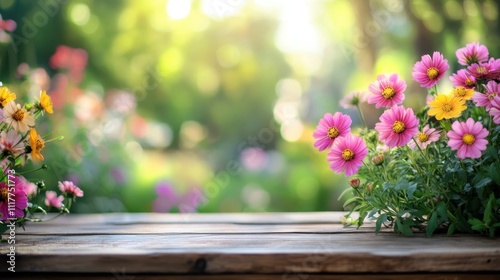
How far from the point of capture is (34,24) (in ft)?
10.4

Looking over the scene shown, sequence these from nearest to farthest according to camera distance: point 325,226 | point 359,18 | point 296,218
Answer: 1. point 325,226
2. point 296,218
3. point 359,18

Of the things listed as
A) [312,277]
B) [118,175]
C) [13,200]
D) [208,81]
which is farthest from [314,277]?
[208,81]

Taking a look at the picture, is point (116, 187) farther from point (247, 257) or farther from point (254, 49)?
point (247, 257)

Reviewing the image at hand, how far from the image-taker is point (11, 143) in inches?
39.5

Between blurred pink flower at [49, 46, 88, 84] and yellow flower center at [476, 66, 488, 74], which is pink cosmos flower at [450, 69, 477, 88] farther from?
blurred pink flower at [49, 46, 88, 84]

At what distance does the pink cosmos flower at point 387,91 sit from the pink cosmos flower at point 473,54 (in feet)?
0.54

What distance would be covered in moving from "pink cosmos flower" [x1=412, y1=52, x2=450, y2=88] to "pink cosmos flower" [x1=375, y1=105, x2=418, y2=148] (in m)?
0.09

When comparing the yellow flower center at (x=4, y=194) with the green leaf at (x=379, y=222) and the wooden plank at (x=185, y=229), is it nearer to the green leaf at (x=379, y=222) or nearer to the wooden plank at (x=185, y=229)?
the wooden plank at (x=185, y=229)

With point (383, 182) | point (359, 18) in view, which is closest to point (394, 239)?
point (383, 182)

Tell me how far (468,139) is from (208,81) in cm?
277

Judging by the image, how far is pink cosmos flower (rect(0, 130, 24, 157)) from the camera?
1.00 metres

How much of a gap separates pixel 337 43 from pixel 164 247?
2.97 m

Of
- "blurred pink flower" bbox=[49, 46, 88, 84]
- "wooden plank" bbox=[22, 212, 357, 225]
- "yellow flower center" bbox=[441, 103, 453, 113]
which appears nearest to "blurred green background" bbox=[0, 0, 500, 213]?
"blurred pink flower" bbox=[49, 46, 88, 84]

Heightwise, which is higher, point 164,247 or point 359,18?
point 359,18
